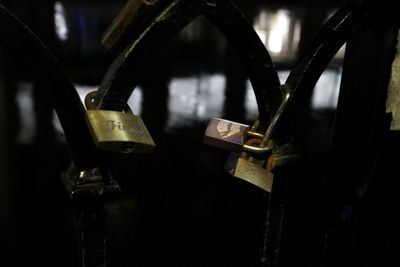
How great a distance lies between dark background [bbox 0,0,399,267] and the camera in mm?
1620

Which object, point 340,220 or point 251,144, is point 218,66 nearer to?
point 340,220

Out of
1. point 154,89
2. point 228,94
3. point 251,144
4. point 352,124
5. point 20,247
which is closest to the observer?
point 251,144

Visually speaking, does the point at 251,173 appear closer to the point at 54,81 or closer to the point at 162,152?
the point at 54,81

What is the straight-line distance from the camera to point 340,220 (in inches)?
37.0

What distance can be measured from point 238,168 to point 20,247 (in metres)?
1.39

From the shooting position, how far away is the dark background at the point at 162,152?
1.62 m

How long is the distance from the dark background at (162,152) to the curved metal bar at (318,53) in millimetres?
1103

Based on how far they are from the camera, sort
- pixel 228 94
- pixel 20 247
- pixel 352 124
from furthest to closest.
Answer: pixel 228 94
pixel 20 247
pixel 352 124

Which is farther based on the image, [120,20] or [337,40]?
[337,40]

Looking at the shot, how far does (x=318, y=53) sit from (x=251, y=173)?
0.21 metres

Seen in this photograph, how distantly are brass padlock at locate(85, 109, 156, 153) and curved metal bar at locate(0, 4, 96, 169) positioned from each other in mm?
33

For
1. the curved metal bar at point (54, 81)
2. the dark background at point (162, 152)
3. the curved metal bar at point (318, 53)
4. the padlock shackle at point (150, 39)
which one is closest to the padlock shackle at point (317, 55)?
the curved metal bar at point (318, 53)

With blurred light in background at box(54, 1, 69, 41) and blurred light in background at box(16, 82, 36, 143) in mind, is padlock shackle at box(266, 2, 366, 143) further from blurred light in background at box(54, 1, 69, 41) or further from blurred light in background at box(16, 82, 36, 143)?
blurred light in background at box(16, 82, 36, 143)

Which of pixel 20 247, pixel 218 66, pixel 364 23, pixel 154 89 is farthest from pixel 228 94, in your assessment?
pixel 364 23
